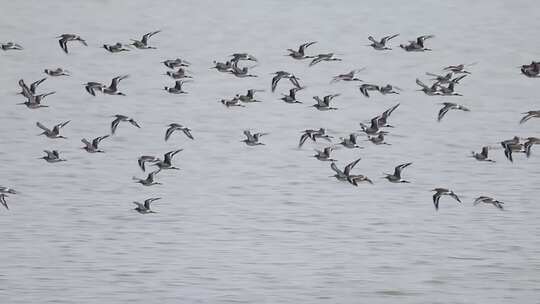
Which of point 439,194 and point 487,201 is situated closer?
point 439,194

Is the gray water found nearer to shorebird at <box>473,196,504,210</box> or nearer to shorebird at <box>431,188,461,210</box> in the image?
shorebird at <box>473,196,504,210</box>

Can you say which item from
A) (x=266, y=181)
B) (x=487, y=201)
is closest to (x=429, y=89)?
(x=487, y=201)

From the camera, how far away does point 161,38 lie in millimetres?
79250

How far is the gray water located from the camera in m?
40.5

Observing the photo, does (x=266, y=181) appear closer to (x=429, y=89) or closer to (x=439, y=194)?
(x=429, y=89)

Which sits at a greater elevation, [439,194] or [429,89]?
[429,89]

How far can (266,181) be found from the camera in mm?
51938

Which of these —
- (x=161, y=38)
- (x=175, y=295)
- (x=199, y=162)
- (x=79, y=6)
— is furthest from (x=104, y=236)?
(x=79, y=6)

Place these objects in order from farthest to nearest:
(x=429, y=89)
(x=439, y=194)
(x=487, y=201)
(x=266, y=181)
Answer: (x=266, y=181) → (x=429, y=89) → (x=487, y=201) → (x=439, y=194)

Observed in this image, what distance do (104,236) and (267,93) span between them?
933 inches

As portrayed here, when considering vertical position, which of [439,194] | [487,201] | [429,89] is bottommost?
[487,201]

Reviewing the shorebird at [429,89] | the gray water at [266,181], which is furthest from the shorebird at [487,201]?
the shorebird at [429,89]

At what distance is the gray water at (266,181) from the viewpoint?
40.5 metres

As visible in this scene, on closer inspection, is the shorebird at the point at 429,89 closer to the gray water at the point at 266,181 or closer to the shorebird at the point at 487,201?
the gray water at the point at 266,181
